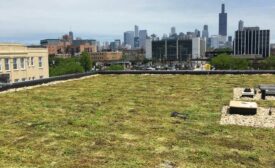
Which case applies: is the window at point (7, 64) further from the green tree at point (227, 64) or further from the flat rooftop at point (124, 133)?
the green tree at point (227, 64)

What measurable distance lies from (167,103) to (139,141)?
5.74 m

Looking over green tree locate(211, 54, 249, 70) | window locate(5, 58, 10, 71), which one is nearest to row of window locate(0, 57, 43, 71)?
window locate(5, 58, 10, 71)

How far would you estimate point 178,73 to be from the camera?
2719cm

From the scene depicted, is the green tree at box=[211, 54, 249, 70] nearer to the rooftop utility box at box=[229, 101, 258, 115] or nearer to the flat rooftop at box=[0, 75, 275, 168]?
the flat rooftop at box=[0, 75, 275, 168]

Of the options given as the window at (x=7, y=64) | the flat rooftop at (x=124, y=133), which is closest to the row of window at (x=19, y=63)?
the window at (x=7, y=64)

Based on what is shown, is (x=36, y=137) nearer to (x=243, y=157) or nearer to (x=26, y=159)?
(x=26, y=159)

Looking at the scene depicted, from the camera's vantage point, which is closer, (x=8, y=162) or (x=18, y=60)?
(x=8, y=162)

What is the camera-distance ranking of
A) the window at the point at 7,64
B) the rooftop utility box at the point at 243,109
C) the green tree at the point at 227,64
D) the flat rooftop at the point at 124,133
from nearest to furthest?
the flat rooftop at the point at 124,133 < the rooftop utility box at the point at 243,109 < the window at the point at 7,64 < the green tree at the point at 227,64

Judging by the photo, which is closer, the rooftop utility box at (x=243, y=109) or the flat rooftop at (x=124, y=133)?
the flat rooftop at (x=124, y=133)

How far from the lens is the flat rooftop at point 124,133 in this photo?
7.70 meters

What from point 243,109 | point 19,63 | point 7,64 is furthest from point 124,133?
point 19,63

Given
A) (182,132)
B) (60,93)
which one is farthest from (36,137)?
(60,93)

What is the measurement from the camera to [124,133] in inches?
388

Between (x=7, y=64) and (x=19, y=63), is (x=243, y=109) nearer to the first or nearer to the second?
(x=7, y=64)
